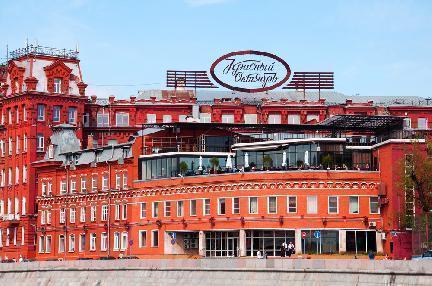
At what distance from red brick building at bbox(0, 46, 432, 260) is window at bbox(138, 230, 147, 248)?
6.3 inches

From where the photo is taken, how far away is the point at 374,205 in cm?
11062

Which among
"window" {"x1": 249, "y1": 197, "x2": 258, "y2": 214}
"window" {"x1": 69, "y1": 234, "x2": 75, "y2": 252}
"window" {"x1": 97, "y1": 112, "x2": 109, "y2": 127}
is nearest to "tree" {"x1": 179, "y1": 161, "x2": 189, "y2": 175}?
"window" {"x1": 249, "y1": 197, "x2": 258, "y2": 214}

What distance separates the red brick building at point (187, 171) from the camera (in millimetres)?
109875

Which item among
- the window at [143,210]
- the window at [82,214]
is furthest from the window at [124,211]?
the window at [82,214]

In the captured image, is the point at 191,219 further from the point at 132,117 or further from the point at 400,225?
the point at 132,117

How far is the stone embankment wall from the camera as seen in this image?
67.4m

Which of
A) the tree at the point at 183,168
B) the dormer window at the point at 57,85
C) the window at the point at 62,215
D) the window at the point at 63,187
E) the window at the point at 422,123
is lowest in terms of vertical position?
the window at the point at 62,215

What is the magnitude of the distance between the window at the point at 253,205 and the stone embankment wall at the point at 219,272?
66.0 feet

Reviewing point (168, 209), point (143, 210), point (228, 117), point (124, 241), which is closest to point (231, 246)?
point (168, 209)

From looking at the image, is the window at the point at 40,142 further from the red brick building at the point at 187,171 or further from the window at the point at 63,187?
the window at the point at 63,187

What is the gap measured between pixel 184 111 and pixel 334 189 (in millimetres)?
50259

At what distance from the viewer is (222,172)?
11475cm

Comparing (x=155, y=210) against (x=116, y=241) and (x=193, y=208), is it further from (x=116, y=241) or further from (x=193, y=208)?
(x=116, y=241)

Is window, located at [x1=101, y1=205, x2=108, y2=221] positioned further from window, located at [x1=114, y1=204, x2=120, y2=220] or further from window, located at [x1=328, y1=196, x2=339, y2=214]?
window, located at [x1=328, y1=196, x2=339, y2=214]
